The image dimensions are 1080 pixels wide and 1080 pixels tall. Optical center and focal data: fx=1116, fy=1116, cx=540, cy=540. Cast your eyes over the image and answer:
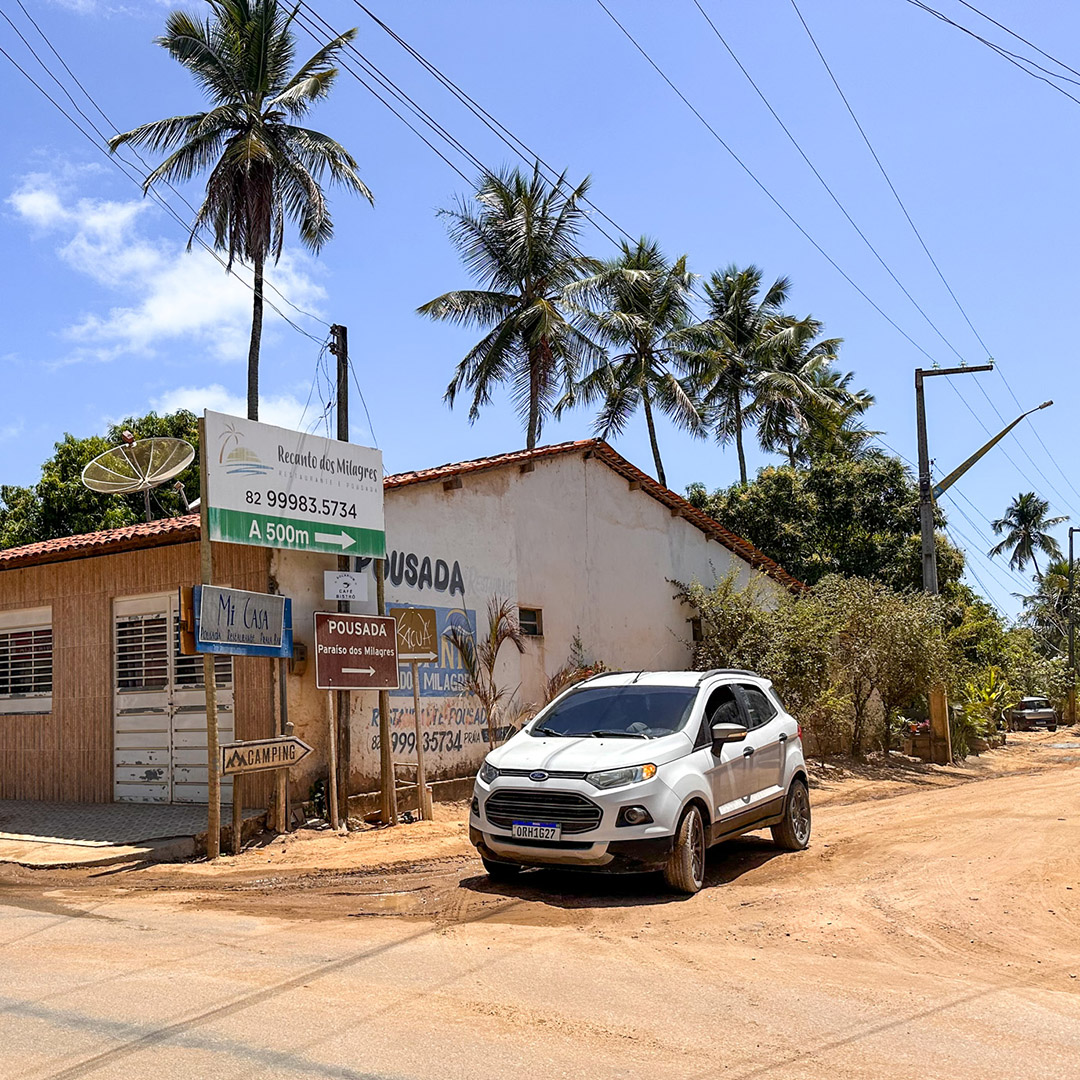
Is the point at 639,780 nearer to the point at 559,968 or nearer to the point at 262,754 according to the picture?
the point at 559,968

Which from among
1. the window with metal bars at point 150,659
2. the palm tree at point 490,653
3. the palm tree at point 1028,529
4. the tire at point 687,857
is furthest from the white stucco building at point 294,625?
the palm tree at point 1028,529

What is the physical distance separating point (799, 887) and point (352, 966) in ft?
13.4

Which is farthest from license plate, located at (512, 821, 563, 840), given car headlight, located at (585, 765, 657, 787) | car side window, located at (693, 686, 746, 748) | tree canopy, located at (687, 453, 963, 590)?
tree canopy, located at (687, 453, 963, 590)

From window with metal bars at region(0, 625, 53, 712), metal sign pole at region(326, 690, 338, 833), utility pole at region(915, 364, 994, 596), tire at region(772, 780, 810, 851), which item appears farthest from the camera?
utility pole at region(915, 364, 994, 596)

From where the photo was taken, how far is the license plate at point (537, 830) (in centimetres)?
859

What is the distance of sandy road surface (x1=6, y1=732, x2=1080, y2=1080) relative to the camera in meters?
4.85

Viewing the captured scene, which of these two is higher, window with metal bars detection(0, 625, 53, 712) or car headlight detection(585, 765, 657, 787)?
window with metal bars detection(0, 625, 53, 712)

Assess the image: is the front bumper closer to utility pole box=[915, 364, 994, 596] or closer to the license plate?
the license plate

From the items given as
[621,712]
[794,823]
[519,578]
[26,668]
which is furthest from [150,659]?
[794,823]

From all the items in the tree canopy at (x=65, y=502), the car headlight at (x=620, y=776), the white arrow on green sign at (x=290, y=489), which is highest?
the tree canopy at (x=65, y=502)

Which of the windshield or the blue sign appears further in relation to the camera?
the blue sign

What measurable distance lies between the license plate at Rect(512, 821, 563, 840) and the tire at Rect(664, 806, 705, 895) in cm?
89

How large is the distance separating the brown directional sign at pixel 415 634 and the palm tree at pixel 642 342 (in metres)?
21.1

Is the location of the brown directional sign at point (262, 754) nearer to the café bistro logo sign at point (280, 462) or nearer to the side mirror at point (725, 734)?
the café bistro logo sign at point (280, 462)
